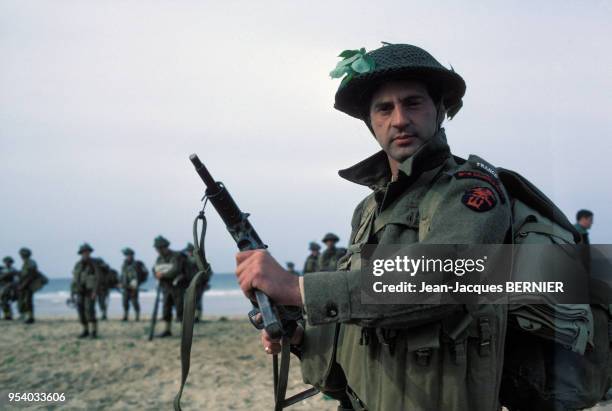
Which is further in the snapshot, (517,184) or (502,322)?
(517,184)

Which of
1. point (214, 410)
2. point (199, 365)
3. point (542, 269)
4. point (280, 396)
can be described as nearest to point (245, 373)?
point (199, 365)

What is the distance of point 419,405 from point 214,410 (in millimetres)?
6441

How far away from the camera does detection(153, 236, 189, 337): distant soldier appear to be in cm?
1541

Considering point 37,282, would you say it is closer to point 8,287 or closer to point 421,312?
point 8,287

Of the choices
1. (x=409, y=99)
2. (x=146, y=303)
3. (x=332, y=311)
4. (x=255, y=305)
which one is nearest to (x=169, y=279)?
(x=255, y=305)

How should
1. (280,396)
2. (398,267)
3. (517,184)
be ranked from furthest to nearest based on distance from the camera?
(280,396) → (517,184) → (398,267)

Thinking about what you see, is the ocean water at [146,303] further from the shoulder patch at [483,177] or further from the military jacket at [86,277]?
the shoulder patch at [483,177]

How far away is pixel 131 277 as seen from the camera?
21547 mm

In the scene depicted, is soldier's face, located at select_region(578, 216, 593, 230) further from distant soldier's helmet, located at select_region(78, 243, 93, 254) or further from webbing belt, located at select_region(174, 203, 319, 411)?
distant soldier's helmet, located at select_region(78, 243, 93, 254)

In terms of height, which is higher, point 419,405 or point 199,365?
point 419,405

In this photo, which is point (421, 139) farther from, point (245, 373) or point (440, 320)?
point (245, 373)

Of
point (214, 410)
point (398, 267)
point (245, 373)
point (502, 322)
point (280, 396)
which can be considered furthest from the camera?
point (245, 373)

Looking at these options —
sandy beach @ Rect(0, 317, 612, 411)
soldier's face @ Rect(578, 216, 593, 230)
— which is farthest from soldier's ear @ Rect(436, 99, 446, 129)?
soldier's face @ Rect(578, 216, 593, 230)

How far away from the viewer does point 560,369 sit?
2074 mm
